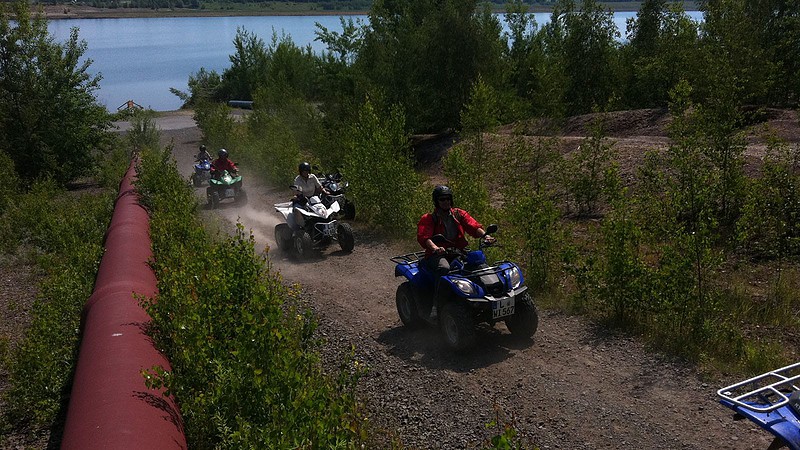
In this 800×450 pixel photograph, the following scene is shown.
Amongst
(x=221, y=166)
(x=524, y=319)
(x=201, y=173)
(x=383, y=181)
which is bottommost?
(x=201, y=173)

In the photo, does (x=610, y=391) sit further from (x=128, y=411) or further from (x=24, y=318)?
(x=24, y=318)

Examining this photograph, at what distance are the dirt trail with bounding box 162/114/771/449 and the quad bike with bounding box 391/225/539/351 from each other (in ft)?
1.13

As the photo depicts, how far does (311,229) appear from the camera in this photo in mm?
15312

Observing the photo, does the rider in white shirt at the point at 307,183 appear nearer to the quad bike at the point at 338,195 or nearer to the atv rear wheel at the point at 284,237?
the quad bike at the point at 338,195

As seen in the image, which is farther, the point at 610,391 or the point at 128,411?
the point at 610,391

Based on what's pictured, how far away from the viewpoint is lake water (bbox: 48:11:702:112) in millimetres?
76625

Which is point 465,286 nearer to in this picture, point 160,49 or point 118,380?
point 118,380

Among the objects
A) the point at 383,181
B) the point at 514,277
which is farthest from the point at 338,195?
the point at 514,277

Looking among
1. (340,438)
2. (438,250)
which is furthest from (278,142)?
(340,438)

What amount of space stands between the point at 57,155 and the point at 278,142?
9.75 metres

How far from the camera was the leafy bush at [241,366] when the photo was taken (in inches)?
209

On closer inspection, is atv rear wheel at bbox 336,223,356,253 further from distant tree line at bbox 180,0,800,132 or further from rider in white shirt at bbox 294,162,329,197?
distant tree line at bbox 180,0,800,132

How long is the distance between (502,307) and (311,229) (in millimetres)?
7375

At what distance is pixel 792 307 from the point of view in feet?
34.8
